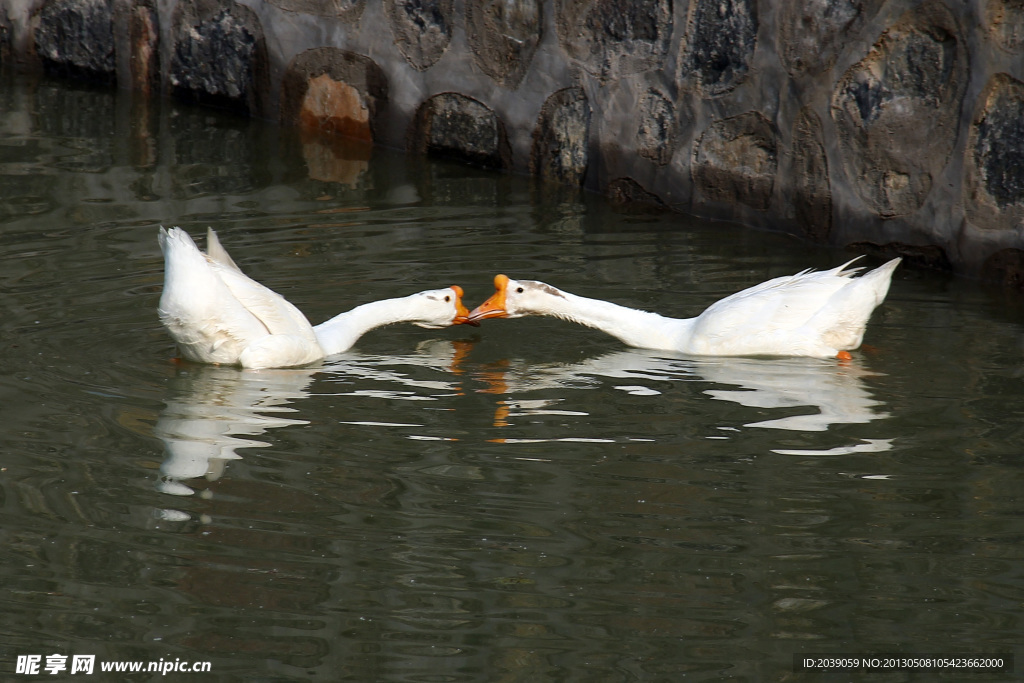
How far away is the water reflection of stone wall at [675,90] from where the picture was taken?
7195 millimetres

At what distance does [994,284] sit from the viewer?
727cm

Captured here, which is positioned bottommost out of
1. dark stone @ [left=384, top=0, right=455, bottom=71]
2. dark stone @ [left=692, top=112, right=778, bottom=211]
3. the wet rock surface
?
dark stone @ [left=692, top=112, right=778, bottom=211]

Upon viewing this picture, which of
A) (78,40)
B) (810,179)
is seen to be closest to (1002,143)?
(810,179)

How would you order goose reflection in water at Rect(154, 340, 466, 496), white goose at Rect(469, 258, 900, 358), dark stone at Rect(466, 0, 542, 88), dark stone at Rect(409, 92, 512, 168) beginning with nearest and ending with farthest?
goose reflection in water at Rect(154, 340, 466, 496)
white goose at Rect(469, 258, 900, 358)
dark stone at Rect(466, 0, 542, 88)
dark stone at Rect(409, 92, 512, 168)

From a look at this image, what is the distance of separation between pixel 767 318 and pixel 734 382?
0.56 m

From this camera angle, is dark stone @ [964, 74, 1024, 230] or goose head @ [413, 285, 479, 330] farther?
dark stone @ [964, 74, 1024, 230]

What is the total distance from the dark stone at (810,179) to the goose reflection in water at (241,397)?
2806 millimetres

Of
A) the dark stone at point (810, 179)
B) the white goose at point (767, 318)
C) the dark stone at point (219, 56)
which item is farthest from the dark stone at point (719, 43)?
the dark stone at point (219, 56)

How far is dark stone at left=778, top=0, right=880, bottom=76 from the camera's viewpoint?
24.8 ft

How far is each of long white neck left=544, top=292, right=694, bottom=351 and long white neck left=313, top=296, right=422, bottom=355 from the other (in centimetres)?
79

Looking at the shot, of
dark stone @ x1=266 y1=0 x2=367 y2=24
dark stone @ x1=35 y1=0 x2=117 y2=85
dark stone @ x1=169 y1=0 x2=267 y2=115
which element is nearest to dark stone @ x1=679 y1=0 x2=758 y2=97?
dark stone @ x1=266 y1=0 x2=367 y2=24

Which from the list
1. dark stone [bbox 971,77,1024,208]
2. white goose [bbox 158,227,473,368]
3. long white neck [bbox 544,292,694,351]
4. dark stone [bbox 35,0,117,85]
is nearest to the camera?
white goose [bbox 158,227,473,368]

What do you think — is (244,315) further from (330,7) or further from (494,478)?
(330,7)

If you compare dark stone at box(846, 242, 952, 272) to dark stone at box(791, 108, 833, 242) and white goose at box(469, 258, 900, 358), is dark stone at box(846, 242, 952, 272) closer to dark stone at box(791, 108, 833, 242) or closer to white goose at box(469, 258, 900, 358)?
dark stone at box(791, 108, 833, 242)
